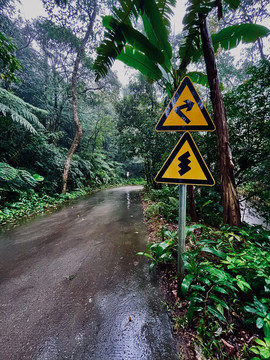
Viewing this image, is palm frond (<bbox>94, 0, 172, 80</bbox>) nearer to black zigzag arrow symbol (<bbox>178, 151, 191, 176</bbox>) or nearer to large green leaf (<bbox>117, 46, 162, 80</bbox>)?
large green leaf (<bbox>117, 46, 162, 80</bbox>)

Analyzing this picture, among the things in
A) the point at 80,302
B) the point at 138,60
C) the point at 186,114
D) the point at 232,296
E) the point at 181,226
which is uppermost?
the point at 138,60

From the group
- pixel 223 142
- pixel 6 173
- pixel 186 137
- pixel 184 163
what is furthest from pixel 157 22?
pixel 6 173

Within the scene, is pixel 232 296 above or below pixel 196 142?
below

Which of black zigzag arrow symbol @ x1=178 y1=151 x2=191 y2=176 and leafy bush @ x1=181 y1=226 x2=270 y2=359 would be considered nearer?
leafy bush @ x1=181 y1=226 x2=270 y2=359

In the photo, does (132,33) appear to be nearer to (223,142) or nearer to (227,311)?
(223,142)

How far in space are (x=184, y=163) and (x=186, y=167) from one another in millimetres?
47

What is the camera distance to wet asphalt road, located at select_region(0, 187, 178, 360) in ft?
4.39

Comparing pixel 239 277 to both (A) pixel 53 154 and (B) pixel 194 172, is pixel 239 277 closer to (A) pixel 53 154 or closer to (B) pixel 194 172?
(B) pixel 194 172

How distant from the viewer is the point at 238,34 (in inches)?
102

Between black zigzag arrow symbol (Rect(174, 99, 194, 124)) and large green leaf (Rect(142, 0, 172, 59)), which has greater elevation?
large green leaf (Rect(142, 0, 172, 59))

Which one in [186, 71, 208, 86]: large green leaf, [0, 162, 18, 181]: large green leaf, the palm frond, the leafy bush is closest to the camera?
the leafy bush

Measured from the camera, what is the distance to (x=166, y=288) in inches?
78.2

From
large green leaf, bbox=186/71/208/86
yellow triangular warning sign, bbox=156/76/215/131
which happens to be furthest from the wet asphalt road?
large green leaf, bbox=186/71/208/86

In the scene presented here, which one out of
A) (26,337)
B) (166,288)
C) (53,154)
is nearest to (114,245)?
(166,288)
